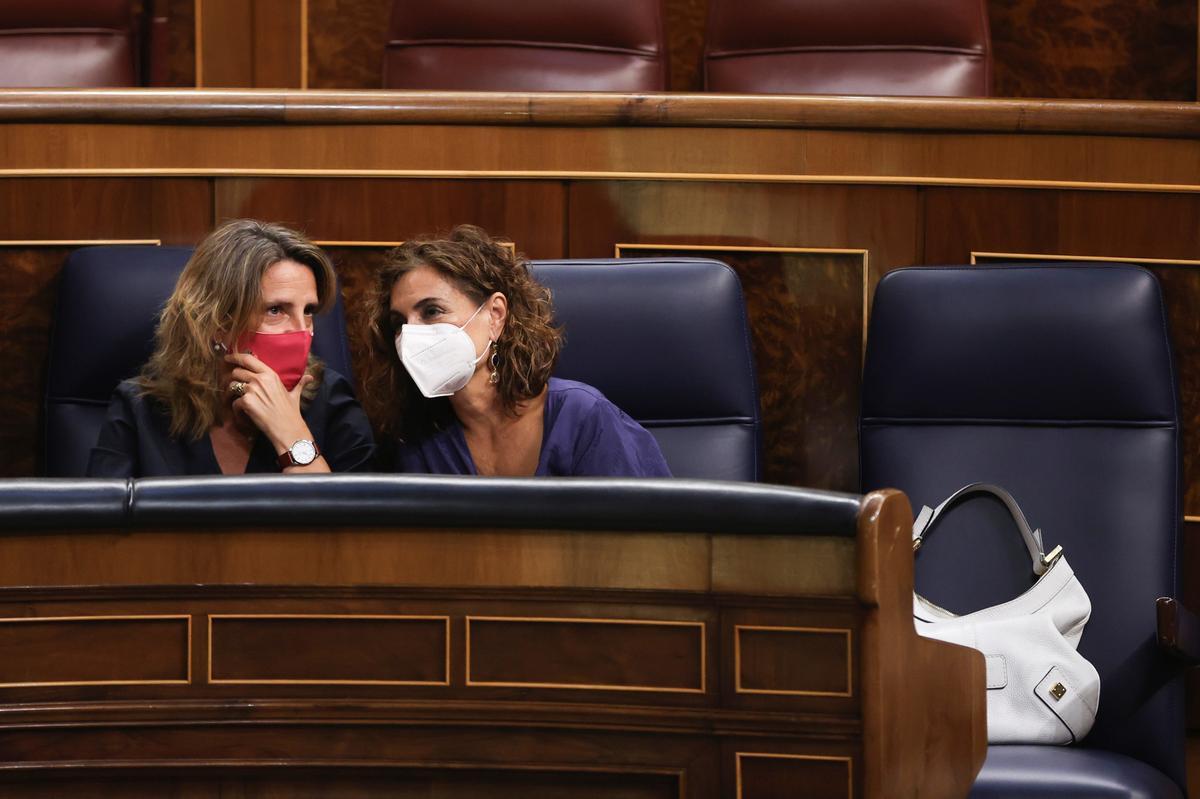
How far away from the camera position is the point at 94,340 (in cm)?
114

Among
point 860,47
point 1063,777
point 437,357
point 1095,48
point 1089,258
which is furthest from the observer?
point 1095,48

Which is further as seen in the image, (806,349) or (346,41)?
(346,41)

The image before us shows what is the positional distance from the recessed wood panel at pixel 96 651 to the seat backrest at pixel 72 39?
1.22 m

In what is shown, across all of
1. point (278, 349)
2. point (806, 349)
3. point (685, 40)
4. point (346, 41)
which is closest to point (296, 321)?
point (278, 349)

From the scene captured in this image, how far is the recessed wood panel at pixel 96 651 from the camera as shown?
0.68 metres

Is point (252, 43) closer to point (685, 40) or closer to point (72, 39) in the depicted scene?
point (72, 39)

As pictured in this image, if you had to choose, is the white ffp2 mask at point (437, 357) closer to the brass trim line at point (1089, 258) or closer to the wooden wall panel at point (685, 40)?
the brass trim line at point (1089, 258)

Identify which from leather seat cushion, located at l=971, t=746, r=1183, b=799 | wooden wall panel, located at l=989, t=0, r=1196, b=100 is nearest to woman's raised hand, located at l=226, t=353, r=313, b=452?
leather seat cushion, located at l=971, t=746, r=1183, b=799

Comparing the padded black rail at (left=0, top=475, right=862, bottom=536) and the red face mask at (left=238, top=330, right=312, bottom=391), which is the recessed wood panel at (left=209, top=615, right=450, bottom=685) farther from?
the red face mask at (left=238, top=330, right=312, bottom=391)

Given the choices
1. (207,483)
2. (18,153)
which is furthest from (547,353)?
(18,153)

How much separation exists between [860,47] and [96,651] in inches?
49.5

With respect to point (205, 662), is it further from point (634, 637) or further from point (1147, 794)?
point (1147, 794)

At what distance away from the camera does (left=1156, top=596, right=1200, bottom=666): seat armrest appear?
3.22 ft

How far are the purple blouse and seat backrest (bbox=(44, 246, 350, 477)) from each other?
251 millimetres
